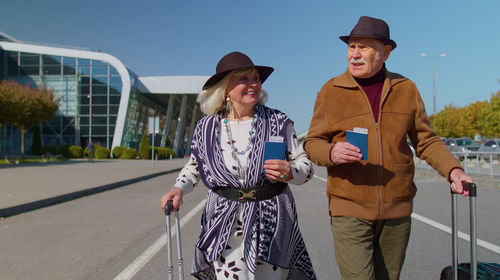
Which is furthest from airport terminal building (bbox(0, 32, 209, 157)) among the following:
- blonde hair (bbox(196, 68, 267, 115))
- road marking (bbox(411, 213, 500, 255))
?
blonde hair (bbox(196, 68, 267, 115))

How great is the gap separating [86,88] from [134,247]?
3927cm

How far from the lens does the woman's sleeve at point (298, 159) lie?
239cm

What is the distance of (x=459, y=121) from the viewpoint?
68000mm

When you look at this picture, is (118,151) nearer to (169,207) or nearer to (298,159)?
(169,207)

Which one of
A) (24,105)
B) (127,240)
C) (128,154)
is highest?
(24,105)

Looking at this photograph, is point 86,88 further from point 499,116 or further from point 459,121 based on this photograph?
point 459,121

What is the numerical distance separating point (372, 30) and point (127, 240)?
15.5 feet

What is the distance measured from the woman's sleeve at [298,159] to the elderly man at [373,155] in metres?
0.09

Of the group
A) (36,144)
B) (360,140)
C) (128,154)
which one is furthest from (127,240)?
(36,144)

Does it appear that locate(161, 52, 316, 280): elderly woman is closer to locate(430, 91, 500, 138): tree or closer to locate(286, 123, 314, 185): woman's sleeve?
locate(286, 123, 314, 185): woman's sleeve

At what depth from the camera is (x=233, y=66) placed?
250 centimetres

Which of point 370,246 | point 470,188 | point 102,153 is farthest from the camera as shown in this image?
point 102,153

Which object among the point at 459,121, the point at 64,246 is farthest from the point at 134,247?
the point at 459,121

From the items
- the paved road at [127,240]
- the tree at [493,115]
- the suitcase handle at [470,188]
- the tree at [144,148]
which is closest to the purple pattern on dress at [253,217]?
the suitcase handle at [470,188]
